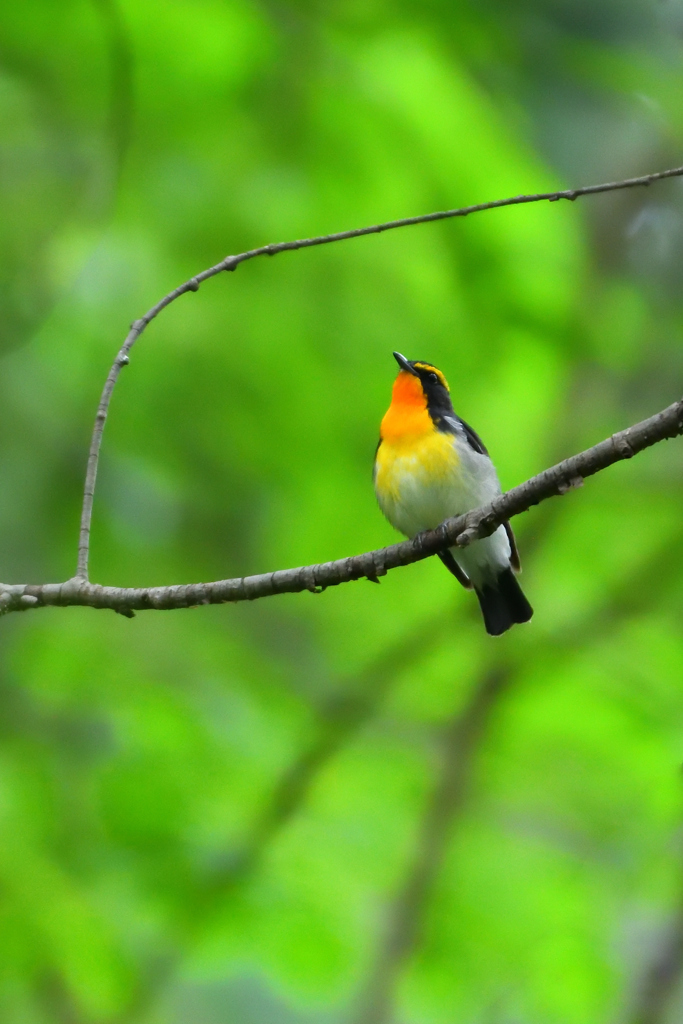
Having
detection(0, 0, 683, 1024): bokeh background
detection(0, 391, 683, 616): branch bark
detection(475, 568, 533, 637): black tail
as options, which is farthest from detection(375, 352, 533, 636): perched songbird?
detection(0, 391, 683, 616): branch bark

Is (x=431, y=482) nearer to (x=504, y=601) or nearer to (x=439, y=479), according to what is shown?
(x=439, y=479)

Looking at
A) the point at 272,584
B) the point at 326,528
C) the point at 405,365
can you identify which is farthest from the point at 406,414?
the point at 272,584

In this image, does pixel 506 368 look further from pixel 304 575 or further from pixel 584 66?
pixel 304 575

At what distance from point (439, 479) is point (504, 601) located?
3.27 ft

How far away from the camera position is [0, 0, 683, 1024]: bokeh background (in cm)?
496

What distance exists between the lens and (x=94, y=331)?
6.32 meters

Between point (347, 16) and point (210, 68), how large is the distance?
0.80m

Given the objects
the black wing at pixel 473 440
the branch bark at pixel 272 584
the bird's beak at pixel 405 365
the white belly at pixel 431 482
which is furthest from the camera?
the bird's beak at pixel 405 365

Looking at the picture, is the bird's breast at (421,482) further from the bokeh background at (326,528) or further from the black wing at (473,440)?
the bokeh background at (326,528)

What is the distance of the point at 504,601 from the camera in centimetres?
578

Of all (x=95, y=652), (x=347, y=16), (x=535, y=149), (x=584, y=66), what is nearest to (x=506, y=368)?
(x=535, y=149)

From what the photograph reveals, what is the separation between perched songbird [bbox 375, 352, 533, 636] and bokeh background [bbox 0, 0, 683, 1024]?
0.47m

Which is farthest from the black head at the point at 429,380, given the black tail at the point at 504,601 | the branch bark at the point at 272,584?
the branch bark at the point at 272,584

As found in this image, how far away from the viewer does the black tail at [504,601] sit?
18.7 feet
